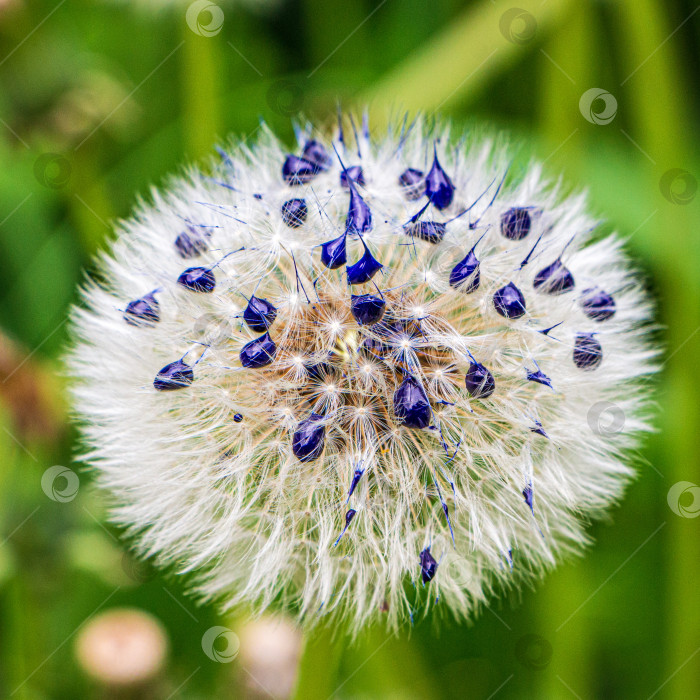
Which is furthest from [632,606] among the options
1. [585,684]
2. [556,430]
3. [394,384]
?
[394,384]

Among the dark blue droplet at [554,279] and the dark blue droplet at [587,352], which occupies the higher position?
the dark blue droplet at [554,279]

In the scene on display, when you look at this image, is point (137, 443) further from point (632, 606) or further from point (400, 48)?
point (400, 48)

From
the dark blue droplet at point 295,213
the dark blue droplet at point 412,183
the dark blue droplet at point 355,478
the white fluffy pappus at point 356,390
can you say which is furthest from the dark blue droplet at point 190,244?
the dark blue droplet at point 355,478

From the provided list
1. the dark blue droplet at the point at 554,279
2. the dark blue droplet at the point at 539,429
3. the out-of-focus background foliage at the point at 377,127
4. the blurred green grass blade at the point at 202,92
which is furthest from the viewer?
the blurred green grass blade at the point at 202,92

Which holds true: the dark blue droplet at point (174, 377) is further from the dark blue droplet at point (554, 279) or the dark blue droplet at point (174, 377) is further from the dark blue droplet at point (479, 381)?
the dark blue droplet at point (554, 279)

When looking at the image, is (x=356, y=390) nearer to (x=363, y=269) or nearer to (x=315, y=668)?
(x=363, y=269)

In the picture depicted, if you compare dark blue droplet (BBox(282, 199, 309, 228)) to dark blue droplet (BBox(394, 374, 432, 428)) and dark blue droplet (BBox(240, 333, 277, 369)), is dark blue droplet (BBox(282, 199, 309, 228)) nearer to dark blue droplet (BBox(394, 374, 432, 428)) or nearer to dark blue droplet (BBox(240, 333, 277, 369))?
dark blue droplet (BBox(240, 333, 277, 369))

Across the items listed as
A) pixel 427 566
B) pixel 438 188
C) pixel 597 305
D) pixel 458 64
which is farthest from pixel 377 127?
pixel 427 566
